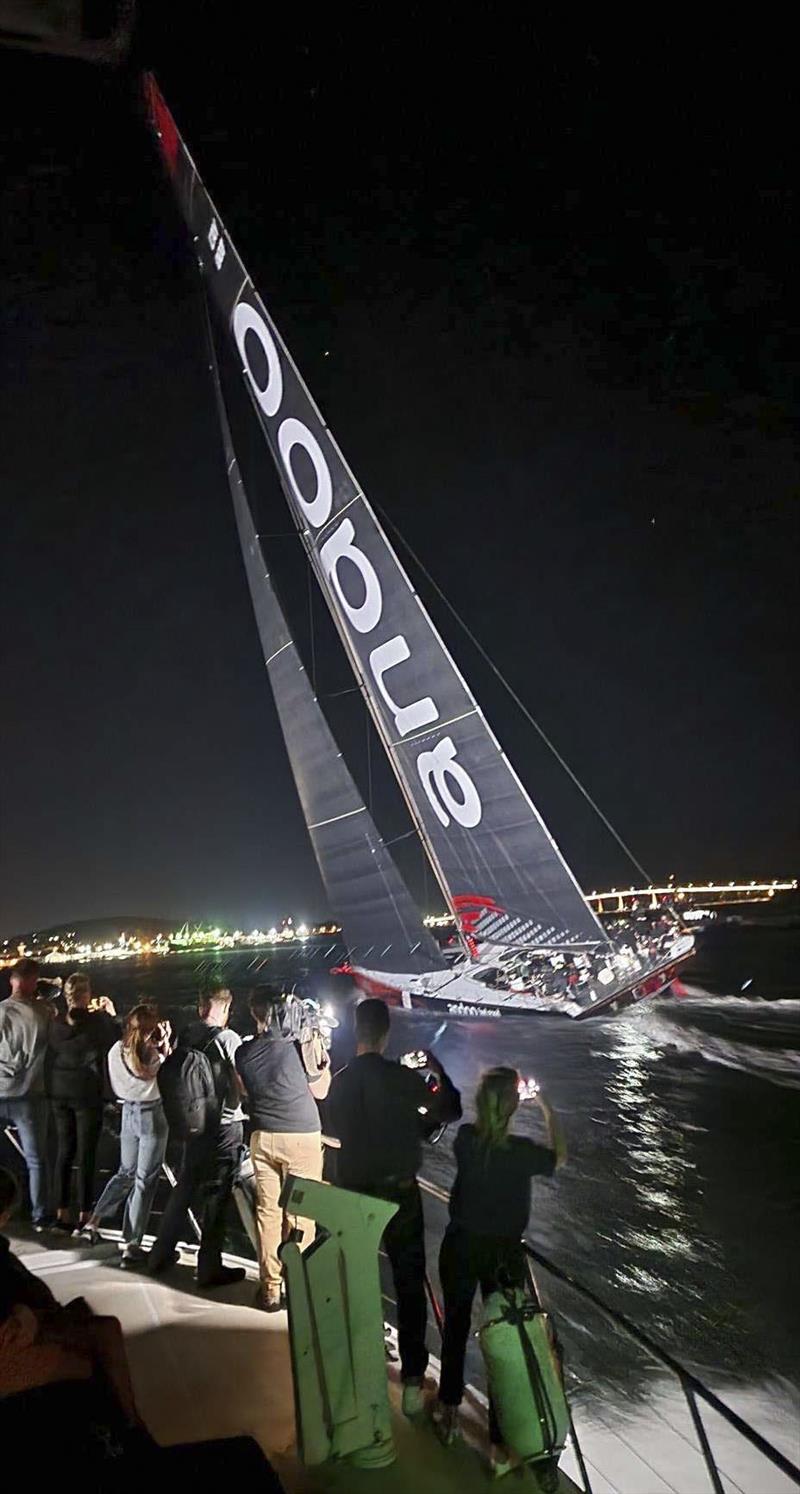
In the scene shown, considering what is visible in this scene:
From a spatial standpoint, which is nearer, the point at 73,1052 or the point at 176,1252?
the point at 176,1252

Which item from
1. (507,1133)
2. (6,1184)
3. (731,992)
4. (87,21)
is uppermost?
(87,21)

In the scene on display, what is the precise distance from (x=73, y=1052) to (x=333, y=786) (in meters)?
15.3

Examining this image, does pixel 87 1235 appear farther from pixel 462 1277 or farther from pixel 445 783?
pixel 445 783

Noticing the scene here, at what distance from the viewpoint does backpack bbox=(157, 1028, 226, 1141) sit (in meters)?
3.79

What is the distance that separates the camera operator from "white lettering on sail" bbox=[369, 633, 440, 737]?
588 inches

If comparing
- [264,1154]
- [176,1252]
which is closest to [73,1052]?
[176,1252]

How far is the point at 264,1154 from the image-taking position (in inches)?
142

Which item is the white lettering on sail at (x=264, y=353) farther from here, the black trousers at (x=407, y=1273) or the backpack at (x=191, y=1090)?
the black trousers at (x=407, y=1273)

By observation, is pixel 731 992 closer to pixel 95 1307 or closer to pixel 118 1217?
pixel 118 1217

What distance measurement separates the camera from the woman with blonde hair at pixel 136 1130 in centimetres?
421

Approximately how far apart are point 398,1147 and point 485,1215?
1.15 ft

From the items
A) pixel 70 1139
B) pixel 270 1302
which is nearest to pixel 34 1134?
pixel 70 1139

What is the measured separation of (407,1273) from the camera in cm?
280

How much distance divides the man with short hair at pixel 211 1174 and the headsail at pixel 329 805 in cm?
1562
